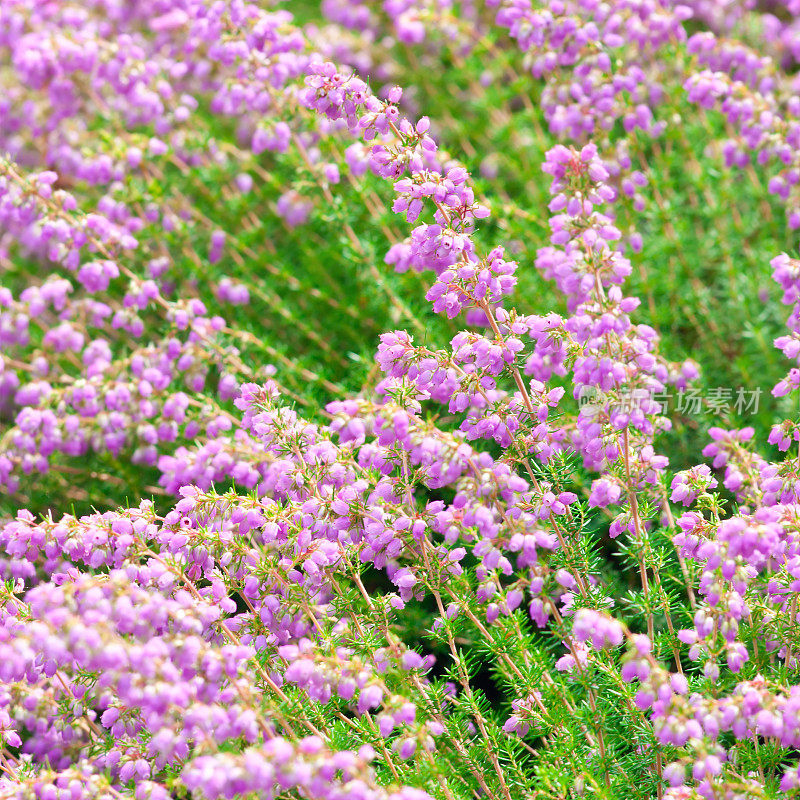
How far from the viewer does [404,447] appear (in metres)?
2.82

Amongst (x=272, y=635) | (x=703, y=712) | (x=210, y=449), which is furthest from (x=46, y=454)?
(x=703, y=712)

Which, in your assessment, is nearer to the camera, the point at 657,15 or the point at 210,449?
the point at 210,449

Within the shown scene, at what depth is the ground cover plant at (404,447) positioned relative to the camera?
8.86ft

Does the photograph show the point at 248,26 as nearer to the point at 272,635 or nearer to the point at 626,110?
the point at 626,110

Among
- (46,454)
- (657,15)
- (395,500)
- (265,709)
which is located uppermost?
(657,15)

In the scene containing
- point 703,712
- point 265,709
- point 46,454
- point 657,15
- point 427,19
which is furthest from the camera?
point 427,19

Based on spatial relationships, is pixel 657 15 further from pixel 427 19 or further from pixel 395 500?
pixel 395 500

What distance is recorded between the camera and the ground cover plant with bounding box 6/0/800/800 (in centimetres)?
270

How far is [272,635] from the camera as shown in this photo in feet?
10.4

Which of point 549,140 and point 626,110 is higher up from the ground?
point 626,110

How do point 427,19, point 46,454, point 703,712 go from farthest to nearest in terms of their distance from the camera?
1. point 427,19
2. point 46,454
3. point 703,712

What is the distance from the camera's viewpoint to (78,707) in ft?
10.3

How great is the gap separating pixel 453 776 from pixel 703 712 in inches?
40.8

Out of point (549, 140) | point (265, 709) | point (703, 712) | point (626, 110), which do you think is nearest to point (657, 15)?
point (626, 110)
